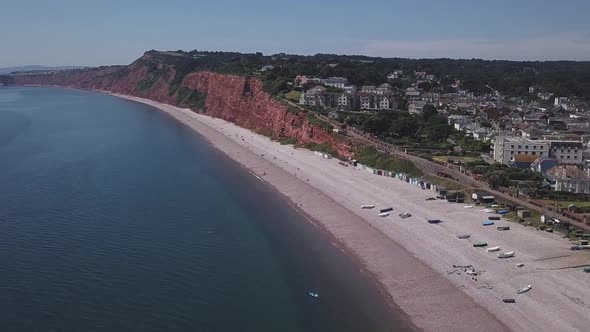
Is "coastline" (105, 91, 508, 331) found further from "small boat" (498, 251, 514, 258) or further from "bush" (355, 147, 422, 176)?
"bush" (355, 147, 422, 176)

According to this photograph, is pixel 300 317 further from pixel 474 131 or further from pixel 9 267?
pixel 474 131

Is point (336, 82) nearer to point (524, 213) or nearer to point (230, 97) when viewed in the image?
point (230, 97)

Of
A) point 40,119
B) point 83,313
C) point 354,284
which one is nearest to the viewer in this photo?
point 83,313

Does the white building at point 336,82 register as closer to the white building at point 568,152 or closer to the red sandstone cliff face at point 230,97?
the red sandstone cliff face at point 230,97

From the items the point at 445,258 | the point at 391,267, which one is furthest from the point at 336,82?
the point at 391,267

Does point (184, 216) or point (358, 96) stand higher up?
point (358, 96)

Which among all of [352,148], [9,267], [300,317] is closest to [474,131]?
[352,148]

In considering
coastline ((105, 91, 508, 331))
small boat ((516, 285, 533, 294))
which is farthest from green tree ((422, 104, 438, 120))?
small boat ((516, 285, 533, 294))
